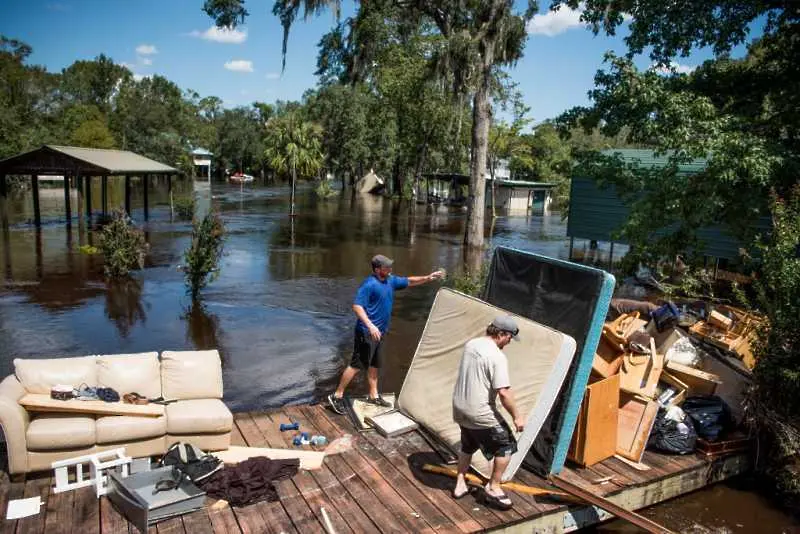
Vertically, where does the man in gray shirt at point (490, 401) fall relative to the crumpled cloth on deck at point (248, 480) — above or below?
above

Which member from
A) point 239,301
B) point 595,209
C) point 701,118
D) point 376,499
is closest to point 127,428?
point 376,499

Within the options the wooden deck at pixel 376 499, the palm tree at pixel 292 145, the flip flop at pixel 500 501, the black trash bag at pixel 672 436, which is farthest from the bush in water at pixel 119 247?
the palm tree at pixel 292 145

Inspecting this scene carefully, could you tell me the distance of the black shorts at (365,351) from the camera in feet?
23.3

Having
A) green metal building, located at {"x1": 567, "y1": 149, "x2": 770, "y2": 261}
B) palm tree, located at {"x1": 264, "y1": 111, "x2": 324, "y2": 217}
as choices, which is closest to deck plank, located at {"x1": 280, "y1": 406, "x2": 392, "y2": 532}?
green metal building, located at {"x1": 567, "y1": 149, "x2": 770, "y2": 261}

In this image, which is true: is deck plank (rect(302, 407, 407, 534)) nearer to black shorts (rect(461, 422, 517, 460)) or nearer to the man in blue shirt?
black shorts (rect(461, 422, 517, 460))

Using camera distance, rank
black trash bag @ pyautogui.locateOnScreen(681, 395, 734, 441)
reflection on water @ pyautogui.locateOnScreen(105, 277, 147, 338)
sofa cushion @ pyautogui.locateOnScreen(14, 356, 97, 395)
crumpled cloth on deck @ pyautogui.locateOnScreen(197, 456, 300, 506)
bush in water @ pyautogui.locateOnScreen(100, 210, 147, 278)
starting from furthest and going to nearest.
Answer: bush in water @ pyautogui.locateOnScreen(100, 210, 147, 278)
reflection on water @ pyautogui.locateOnScreen(105, 277, 147, 338)
black trash bag @ pyautogui.locateOnScreen(681, 395, 734, 441)
sofa cushion @ pyautogui.locateOnScreen(14, 356, 97, 395)
crumpled cloth on deck @ pyautogui.locateOnScreen(197, 456, 300, 506)

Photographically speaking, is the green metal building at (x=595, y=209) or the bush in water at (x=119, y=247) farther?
the green metal building at (x=595, y=209)

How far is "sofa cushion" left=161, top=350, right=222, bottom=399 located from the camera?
6.24m

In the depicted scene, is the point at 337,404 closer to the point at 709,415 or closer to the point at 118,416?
the point at 118,416

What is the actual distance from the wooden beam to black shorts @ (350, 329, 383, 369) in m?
2.54

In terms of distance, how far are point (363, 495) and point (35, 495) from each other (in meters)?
2.87

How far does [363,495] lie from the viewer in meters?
5.40

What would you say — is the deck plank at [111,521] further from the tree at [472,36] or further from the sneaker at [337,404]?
the tree at [472,36]

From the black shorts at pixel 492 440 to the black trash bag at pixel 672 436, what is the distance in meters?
2.40
